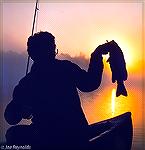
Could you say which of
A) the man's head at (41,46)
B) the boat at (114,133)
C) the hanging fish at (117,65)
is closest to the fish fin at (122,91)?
the hanging fish at (117,65)

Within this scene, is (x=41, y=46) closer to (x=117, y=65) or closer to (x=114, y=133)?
(x=117, y=65)

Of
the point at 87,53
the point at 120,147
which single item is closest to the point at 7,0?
the point at 87,53

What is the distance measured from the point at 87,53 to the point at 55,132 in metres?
0.49

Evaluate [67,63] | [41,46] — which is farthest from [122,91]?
[41,46]

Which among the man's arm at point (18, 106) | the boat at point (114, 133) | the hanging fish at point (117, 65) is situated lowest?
the boat at point (114, 133)

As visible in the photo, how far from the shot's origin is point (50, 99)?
1.82 m

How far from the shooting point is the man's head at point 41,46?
1.84 metres

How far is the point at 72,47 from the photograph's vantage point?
1.83 m

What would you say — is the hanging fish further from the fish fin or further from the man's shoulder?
the man's shoulder

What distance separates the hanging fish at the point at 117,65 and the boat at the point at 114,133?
0.50 ft

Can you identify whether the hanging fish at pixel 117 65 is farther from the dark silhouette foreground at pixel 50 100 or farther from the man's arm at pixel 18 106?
the man's arm at pixel 18 106

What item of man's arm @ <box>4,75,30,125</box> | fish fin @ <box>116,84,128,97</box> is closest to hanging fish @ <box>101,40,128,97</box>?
fish fin @ <box>116,84,128,97</box>

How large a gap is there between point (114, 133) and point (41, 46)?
0.66 meters

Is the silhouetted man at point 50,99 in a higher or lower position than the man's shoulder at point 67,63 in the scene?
lower
